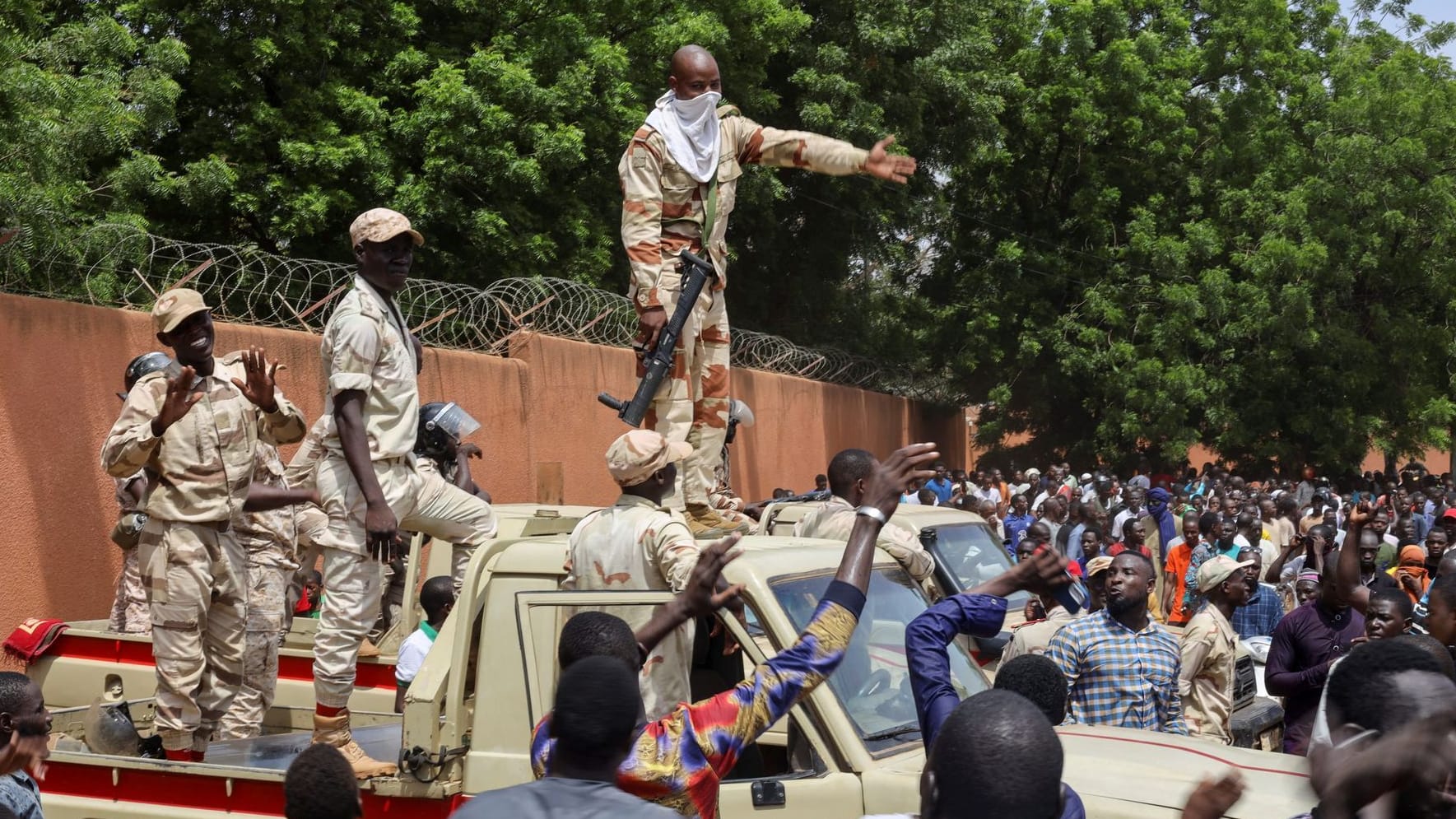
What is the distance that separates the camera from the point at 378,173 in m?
16.4

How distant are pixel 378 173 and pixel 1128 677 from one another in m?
12.7

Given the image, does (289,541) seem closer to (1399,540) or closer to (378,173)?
(378,173)

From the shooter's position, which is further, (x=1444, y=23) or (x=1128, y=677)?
(x=1444, y=23)

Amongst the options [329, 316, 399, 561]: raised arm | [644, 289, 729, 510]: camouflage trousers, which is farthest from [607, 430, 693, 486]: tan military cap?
[644, 289, 729, 510]: camouflage trousers

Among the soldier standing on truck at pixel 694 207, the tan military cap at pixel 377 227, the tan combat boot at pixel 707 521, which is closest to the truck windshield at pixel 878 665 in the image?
the tan combat boot at pixel 707 521

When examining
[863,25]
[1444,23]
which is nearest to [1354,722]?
[863,25]

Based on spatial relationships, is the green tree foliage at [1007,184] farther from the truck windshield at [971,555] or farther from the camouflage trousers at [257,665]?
the camouflage trousers at [257,665]

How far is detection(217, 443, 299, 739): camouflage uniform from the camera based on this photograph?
6605 mm

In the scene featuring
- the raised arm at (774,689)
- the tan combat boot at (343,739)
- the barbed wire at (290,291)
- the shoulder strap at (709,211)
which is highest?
the barbed wire at (290,291)

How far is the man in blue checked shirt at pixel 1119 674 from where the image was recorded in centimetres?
529

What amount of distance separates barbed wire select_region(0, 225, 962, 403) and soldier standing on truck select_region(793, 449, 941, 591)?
5.52 m

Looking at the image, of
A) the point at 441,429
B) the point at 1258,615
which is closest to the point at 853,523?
the point at 441,429

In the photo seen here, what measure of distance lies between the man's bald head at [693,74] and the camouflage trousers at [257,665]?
115 inches

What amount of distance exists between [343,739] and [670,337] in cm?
213
